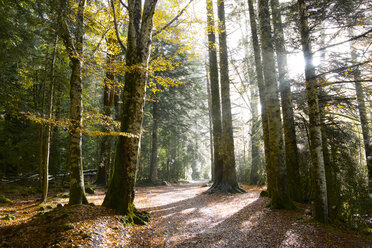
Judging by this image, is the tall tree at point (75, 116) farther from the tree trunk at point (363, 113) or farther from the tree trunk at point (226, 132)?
the tree trunk at point (363, 113)

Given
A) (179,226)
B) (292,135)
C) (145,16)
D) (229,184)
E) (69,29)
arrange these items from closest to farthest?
(179,226)
(145,16)
(69,29)
(292,135)
(229,184)

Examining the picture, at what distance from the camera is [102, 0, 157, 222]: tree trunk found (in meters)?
5.39

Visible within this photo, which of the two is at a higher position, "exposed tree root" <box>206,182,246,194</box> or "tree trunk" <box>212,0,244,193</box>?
"tree trunk" <box>212,0,244,193</box>

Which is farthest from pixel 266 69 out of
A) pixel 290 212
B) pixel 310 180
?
pixel 290 212

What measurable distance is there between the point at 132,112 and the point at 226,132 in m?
6.78

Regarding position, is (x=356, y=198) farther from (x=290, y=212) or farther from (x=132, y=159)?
(x=132, y=159)

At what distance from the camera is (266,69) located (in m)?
6.85

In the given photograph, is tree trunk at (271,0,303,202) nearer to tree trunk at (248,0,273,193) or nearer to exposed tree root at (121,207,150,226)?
tree trunk at (248,0,273,193)

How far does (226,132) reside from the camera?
1117 centimetres

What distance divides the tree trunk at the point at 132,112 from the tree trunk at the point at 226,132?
19.8 ft

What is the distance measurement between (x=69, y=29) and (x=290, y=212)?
8929 millimetres

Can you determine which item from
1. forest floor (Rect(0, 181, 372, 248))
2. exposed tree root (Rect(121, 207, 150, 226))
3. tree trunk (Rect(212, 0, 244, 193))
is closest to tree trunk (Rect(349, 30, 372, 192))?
forest floor (Rect(0, 181, 372, 248))

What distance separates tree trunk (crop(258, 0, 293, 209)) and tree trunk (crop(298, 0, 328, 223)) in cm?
136

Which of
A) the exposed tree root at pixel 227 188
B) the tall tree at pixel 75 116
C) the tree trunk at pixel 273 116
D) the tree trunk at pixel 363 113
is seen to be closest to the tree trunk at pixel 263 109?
the tree trunk at pixel 273 116
